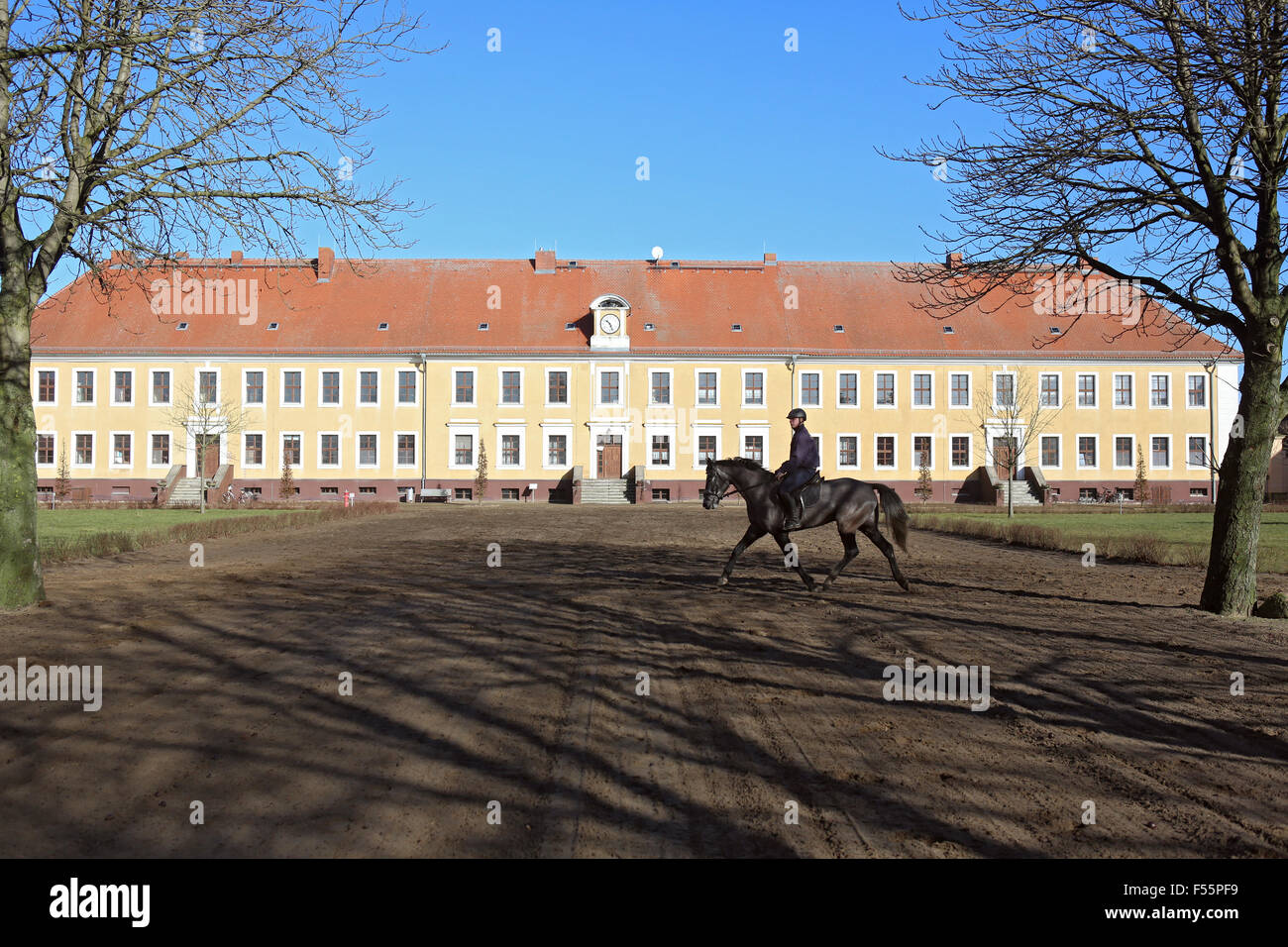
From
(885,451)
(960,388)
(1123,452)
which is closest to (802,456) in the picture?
(885,451)

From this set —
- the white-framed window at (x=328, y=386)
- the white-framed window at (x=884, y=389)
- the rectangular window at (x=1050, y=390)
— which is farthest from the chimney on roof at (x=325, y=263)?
the rectangular window at (x=1050, y=390)

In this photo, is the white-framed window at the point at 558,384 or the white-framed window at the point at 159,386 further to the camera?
the white-framed window at the point at 558,384

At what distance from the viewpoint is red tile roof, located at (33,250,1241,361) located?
55906 mm

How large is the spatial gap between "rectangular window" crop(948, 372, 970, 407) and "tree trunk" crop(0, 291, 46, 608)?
5117cm

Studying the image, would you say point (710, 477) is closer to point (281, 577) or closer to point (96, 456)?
point (281, 577)

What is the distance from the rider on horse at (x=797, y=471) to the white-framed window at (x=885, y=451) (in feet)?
142

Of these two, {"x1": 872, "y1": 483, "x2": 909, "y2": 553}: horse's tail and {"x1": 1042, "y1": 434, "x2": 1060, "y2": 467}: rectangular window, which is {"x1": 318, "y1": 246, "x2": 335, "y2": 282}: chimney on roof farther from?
{"x1": 872, "y1": 483, "x2": 909, "y2": 553}: horse's tail

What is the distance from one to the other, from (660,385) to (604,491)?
22.9ft

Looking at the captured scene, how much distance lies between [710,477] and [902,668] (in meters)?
7.26

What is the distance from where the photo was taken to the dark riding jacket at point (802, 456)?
48.6 feet

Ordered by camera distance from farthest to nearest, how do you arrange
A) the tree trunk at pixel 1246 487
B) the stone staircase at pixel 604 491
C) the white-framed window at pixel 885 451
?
the white-framed window at pixel 885 451 → the stone staircase at pixel 604 491 → the tree trunk at pixel 1246 487

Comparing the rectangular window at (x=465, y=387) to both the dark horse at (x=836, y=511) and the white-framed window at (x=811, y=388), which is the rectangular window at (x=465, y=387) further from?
the dark horse at (x=836, y=511)

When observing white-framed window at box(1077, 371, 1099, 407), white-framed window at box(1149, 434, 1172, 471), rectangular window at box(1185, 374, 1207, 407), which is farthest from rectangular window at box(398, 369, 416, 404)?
rectangular window at box(1185, 374, 1207, 407)
